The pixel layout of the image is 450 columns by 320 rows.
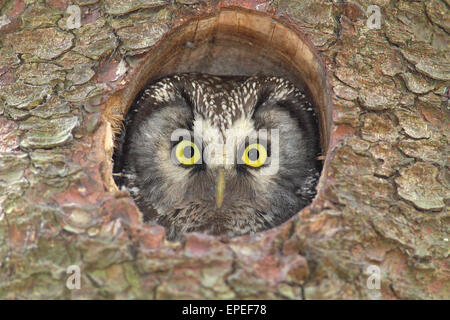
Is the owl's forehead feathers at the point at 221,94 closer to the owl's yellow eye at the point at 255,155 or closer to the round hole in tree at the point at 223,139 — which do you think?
the round hole in tree at the point at 223,139

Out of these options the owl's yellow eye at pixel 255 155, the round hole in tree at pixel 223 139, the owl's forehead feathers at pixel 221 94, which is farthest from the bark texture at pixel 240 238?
the owl's yellow eye at pixel 255 155

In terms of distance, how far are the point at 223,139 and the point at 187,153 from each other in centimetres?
20

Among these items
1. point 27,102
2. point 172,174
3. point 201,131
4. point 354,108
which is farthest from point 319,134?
point 27,102

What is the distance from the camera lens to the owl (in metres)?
2.52

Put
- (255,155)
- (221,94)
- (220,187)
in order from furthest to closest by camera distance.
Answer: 1. (221,94)
2. (255,155)
3. (220,187)

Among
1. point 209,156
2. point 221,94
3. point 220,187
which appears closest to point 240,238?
point 220,187

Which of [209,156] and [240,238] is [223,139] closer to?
[209,156]

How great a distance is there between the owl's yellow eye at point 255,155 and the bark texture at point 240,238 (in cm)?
53

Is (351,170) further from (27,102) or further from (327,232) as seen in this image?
(27,102)

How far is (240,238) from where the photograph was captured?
1812mm

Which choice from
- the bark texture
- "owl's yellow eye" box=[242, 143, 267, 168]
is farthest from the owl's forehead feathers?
the bark texture

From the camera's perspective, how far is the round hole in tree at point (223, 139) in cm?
248

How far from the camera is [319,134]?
2.53 meters

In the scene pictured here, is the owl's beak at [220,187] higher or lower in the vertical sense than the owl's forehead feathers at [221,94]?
lower
